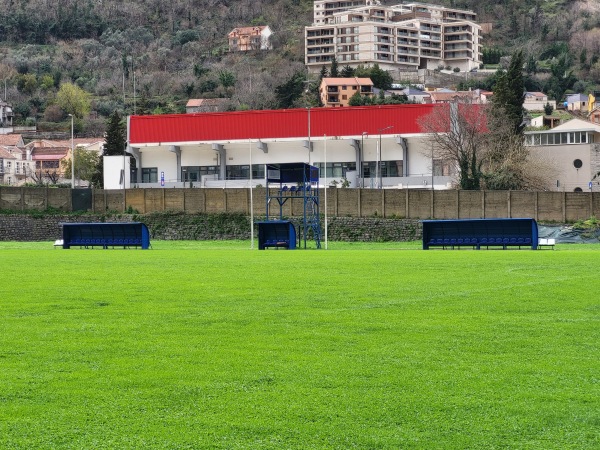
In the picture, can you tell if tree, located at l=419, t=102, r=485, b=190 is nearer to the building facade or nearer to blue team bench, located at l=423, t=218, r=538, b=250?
the building facade

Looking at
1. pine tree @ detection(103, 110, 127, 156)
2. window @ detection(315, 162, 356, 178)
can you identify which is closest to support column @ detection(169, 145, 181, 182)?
window @ detection(315, 162, 356, 178)

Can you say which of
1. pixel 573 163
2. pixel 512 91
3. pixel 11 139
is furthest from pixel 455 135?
pixel 11 139

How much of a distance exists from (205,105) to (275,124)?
294 feet

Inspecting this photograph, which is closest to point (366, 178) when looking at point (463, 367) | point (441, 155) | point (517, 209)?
point (441, 155)

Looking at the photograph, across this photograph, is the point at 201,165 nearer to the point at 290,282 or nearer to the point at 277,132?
the point at 277,132

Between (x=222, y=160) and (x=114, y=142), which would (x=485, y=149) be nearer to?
(x=222, y=160)

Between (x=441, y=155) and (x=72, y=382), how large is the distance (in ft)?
247

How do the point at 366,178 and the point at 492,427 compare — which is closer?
the point at 492,427

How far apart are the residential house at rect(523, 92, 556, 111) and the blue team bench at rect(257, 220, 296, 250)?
461 ft

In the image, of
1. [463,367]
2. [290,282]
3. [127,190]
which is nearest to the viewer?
[463,367]

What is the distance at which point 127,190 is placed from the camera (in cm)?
7694

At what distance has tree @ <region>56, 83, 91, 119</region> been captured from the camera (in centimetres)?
18275

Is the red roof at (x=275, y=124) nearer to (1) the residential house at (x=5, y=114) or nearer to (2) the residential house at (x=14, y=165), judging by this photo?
(2) the residential house at (x=14, y=165)

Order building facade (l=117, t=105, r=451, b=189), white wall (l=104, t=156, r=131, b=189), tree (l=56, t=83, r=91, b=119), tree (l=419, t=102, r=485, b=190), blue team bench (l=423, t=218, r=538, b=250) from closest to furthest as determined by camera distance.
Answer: blue team bench (l=423, t=218, r=538, b=250) → tree (l=419, t=102, r=485, b=190) → building facade (l=117, t=105, r=451, b=189) → white wall (l=104, t=156, r=131, b=189) → tree (l=56, t=83, r=91, b=119)
